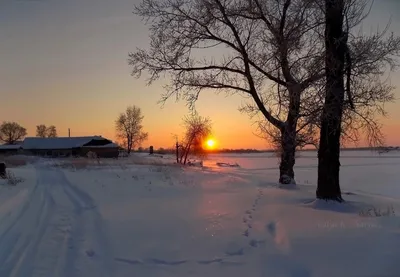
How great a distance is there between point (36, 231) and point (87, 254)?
1881 millimetres

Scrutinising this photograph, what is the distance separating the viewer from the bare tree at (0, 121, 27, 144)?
133750mm

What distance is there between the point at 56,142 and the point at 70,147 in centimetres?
548

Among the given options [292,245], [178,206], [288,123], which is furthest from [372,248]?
[288,123]

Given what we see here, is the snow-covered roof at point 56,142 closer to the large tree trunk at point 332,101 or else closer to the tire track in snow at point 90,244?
the tire track in snow at point 90,244

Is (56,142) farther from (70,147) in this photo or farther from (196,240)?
(196,240)

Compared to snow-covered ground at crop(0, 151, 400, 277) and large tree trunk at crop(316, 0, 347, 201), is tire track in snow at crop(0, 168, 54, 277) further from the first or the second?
large tree trunk at crop(316, 0, 347, 201)

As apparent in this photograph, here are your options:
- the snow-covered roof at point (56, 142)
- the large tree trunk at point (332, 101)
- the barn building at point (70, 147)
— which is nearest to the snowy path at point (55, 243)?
the large tree trunk at point (332, 101)

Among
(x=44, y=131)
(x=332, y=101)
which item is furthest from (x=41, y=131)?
(x=332, y=101)

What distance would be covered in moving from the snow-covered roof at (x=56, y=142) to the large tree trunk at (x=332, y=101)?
7404cm

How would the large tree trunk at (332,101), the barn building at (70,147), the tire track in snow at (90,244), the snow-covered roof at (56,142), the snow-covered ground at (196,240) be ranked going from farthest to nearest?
the snow-covered roof at (56,142)
the barn building at (70,147)
the large tree trunk at (332,101)
the tire track in snow at (90,244)
the snow-covered ground at (196,240)

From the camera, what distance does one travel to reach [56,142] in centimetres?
8406

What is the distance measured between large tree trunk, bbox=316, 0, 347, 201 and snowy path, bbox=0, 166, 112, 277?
6.18 m

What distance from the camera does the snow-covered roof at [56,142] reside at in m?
81.6

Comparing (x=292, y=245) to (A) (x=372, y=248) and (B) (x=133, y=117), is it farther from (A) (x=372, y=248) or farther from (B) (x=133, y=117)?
(B) (x=133, y=117)
